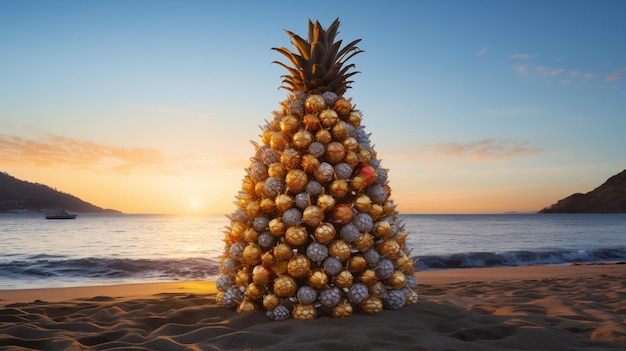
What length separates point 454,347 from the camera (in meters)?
3.12

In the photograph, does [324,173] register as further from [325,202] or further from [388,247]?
[388,247]

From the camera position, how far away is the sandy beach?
3.25m

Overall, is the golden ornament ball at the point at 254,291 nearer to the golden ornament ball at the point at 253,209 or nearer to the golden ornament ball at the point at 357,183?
the golden ornament ball at the point at 253,209

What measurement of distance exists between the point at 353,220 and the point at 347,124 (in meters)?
1.03

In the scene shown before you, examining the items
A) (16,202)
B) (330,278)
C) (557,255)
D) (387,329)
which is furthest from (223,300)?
(16,202)

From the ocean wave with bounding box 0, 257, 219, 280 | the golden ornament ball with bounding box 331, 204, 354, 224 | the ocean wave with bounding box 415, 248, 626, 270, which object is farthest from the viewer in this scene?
the ocean wave with bounding box 415, 248, 626, 270

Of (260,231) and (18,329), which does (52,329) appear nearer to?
(18,329)

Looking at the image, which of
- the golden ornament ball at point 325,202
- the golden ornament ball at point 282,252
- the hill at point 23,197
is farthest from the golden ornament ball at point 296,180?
the hill at point 23,197

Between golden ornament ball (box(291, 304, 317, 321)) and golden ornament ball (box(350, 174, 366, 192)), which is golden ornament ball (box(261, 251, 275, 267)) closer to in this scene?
golden ornament ball (box(291, 304, 317, 321))

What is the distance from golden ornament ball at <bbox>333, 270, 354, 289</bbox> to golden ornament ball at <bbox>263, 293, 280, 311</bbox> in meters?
0.61

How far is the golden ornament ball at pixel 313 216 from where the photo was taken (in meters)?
3.87

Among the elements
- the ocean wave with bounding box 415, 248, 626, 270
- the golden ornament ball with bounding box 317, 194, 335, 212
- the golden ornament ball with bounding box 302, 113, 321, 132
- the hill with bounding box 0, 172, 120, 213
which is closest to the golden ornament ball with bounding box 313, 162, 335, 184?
the golden ornament ball with bounding box 317, 194, 335, 212

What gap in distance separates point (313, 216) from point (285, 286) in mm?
704

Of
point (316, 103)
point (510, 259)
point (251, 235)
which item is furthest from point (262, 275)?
point (510, 259)
